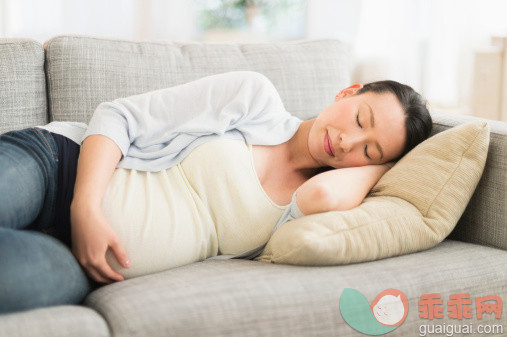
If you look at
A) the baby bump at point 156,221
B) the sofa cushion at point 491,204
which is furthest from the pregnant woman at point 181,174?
the sofa cushion at point 491,204

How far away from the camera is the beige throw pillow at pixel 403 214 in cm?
115

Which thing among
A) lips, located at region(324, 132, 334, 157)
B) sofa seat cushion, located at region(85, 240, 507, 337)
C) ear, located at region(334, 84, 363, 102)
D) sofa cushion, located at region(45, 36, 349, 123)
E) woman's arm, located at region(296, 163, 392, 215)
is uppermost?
sofa cushion, located at region(45, 36, 349, 123)

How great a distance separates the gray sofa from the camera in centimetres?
98

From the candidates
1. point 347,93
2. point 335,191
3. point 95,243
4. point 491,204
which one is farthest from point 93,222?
point 491,204

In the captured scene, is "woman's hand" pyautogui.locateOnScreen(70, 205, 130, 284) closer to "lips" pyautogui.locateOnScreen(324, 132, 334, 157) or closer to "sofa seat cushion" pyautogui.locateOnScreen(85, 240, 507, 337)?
"sofa seat cushion" pyautogui.locateOnScreen(85, 240, 507, 337)

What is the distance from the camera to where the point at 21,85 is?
1.51 meters

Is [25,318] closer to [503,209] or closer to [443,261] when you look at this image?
[443,261]

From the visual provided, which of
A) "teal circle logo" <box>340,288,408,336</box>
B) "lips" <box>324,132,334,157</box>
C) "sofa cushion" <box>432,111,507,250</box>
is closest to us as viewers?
"teal circle logo" <box>340,288,408,336</box>

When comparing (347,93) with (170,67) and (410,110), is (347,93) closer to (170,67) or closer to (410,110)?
(410,110)

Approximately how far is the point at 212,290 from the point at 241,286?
0.18 feet

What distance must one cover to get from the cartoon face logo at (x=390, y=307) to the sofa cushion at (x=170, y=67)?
790mm

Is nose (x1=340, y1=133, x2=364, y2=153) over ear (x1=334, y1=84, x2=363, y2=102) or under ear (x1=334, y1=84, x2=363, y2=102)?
under

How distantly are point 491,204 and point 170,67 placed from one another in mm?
945

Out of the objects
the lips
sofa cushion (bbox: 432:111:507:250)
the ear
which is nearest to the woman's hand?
the lips
